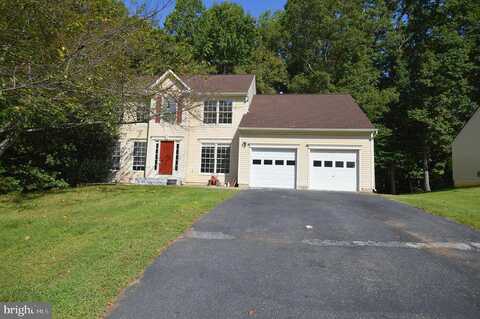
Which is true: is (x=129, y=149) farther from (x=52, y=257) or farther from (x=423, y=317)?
(x=423, y=317)

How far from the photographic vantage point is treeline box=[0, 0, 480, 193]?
25.7 feet

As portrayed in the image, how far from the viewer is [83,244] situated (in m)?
5.77

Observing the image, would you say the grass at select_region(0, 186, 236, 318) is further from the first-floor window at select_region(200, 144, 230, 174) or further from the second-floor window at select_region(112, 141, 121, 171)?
the second-floor window at select_region(112, 141, 121, 171)

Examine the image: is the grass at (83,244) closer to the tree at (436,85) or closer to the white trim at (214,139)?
the white trim at (214,139)

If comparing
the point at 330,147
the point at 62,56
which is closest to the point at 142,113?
the point at 62,56

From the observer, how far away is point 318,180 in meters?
16.5

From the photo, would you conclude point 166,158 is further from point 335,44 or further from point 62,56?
point 335,44

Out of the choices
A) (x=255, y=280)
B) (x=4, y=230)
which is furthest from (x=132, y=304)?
(x=4, y=230)

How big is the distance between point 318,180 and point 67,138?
1380 cm

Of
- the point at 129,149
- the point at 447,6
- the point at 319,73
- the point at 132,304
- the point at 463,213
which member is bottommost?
the point at 132,304

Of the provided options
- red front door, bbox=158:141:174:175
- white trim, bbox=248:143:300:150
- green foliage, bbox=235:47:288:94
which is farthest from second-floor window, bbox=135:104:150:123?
green foliage, bbox=235:47:288:94

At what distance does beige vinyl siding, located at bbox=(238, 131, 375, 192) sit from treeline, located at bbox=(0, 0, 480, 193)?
470cm

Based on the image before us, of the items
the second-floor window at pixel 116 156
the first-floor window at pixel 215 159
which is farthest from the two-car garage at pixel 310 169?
the second-floor window at pixel 116 156

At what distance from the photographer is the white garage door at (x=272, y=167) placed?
1681 centimetres
